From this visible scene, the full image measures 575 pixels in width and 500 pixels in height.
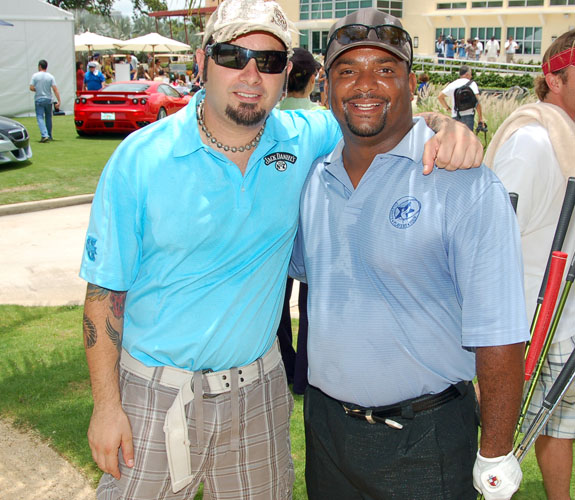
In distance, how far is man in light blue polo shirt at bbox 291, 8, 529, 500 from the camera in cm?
206

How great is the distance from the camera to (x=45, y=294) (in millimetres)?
6512

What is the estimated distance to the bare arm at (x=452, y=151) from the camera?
2.12m

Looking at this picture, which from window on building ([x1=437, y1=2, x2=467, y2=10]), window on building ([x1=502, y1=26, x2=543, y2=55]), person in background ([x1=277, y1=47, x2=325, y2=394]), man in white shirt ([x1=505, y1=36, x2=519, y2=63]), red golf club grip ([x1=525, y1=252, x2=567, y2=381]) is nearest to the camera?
red golf club grip ([x1=525, y1=252, x2=567, y2=381])

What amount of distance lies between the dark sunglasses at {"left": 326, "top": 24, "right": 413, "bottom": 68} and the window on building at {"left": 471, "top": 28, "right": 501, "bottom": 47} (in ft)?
177

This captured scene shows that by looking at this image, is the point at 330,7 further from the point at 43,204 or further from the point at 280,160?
the point at 280,160

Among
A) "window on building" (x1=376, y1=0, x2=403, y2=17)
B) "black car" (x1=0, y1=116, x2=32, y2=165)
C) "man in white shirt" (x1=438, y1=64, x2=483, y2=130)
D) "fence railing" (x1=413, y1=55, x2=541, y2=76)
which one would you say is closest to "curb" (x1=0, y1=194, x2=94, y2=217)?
"black car" (x1=0, y1=116, x2=32, y2=165)

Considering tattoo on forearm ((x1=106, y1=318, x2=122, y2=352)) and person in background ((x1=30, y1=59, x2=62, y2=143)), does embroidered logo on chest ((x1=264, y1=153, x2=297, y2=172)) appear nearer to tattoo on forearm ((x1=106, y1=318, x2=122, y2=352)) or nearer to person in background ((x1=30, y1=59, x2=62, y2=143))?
tattoo on forearm ((x1=106, y1=318, x2=122, y2=352))

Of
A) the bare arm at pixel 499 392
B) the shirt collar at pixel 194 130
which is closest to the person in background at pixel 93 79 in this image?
the shirt collar at pixel 194 130

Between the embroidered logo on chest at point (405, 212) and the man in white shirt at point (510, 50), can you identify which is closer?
the embroidered logo on chest at point (405, 212)

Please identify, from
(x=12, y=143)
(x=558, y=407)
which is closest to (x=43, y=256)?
(x=12, y=143)

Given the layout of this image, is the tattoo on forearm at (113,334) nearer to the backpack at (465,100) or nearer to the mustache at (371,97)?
the mustache at (371,97)

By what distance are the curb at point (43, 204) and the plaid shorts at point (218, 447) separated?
800 cm

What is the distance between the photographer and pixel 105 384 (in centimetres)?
235

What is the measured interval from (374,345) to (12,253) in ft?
21.6
